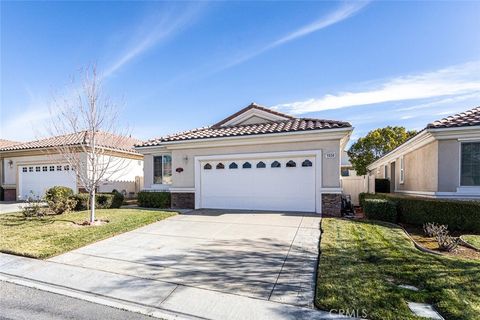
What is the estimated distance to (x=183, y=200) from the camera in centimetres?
1366

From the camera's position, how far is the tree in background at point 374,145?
30125 millimetres

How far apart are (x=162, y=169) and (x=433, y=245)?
533 inches

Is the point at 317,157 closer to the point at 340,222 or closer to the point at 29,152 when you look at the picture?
the point at 340,222

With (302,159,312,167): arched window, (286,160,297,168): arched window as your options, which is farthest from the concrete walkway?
(286,160,297,168): arched window

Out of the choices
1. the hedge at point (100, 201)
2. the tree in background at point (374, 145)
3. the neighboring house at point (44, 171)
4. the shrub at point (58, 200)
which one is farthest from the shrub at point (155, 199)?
the tree in background at point (374, 145)

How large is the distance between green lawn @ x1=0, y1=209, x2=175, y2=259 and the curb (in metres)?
1.28

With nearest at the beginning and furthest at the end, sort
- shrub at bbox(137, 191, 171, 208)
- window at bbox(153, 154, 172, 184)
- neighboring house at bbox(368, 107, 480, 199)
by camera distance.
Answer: neighboring house at bbox(368, 107, 480, 199) → shrub at bbox(137, 191, 171, 208) → window at bbox(153, 154, 172, 184)

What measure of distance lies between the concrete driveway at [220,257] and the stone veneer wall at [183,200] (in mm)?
3815

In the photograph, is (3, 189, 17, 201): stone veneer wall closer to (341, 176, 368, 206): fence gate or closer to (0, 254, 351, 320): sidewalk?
(0, 254, 351, 320): sidewalk

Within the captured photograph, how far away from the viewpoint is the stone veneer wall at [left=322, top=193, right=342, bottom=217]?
1111 cm

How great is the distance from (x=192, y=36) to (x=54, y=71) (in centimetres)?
638

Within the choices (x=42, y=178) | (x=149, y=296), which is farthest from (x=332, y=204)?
(x=42, y=178)

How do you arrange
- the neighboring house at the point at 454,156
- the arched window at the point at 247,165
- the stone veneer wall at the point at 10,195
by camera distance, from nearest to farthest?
the neighboring house at the point at 454,156
the arched window at the point at 247,165
the stone veneer wall at the point at 10,195

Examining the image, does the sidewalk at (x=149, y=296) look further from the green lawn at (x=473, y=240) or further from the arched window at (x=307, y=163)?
the arched window at (x=307, y=163)
